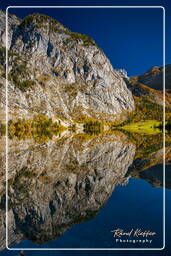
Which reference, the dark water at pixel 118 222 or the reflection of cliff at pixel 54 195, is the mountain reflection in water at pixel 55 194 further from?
the dark water at pixel 118 222

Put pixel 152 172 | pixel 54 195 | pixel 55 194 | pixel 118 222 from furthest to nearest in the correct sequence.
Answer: pixel 152 172 → pixel 55 194 → pixel 54 195 → pixel 118 222

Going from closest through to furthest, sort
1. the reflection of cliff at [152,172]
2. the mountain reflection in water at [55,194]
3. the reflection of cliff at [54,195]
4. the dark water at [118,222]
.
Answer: the dark water at [118,222]
the mountain reflection in water at [55,194]
the reflection of cliff at [54,195]
the reflection of cliff at [152,172]

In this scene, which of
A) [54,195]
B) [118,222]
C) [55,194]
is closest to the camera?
[118,222]

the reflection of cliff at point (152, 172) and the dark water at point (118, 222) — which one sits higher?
the reflection of cliff at point (152, 172)

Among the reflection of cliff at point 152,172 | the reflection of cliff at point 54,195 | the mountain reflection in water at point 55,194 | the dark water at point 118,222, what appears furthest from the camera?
the reflection of cliff at point 152,172

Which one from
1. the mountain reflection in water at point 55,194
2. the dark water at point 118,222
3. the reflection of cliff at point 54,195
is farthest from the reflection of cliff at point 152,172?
the dark water at point 118,222

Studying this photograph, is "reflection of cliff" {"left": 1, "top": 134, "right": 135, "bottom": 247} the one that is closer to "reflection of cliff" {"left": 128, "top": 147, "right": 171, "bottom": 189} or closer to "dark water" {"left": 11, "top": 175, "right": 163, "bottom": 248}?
"dark water" {"left": 11, "top": 175, "right": 163, "bottom": 248}

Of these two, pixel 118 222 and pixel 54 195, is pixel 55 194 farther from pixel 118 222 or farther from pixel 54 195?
pixel 118 222

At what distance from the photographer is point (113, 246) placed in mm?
10992

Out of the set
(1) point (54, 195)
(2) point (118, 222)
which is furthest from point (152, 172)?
(2) point (118, 222)

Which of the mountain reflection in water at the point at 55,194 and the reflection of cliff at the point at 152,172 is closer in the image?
the mountain reflection in water at the point at 55,194

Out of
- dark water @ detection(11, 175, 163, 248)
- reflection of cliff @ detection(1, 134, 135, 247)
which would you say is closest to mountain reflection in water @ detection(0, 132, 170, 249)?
reflection of cliff @ detection(1, 134, 135, 247)

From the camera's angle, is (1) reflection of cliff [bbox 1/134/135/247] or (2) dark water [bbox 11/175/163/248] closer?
(2) dark water [bbox 11/175/163/248]

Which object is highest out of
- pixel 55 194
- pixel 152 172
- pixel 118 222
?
pixel 152 172
